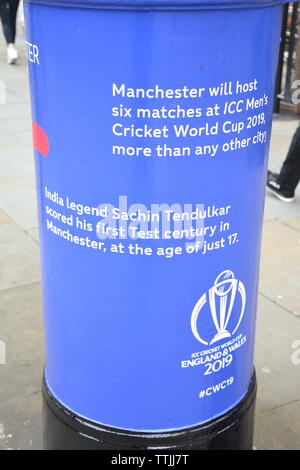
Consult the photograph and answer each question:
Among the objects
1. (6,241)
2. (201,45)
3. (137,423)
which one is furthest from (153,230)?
(6,241)

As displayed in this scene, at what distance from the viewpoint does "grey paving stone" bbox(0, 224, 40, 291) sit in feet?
13.9

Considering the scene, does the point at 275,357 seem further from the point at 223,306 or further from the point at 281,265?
the point at 223,306

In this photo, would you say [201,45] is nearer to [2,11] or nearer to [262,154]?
[262,154]

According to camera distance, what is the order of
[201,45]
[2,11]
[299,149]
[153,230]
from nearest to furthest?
[201,45] → [153,230] → [299,149] → [2,11]

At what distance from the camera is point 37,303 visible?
393 centimetres

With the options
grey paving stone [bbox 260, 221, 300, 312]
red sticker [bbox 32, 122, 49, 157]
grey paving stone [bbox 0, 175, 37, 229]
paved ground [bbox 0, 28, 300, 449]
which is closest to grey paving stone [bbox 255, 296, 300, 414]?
paved ground [bbox 0, 28, 300, 449]

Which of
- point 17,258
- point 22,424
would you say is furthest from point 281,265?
point 22,424

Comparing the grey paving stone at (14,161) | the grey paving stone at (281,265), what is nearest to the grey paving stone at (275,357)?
the grey paving stone at (281,265)

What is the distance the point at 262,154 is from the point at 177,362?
757 millimetres

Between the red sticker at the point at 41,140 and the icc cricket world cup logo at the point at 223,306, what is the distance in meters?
0.71

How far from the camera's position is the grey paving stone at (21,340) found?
3193 mm

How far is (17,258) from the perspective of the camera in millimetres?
4551

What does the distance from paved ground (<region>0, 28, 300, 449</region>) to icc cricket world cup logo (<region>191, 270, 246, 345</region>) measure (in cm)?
95

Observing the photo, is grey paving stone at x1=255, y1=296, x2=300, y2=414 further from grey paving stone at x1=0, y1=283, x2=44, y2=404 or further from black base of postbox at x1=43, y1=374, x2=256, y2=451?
grey paving stone at x1=0, y1=283, x2=44, y2=404
